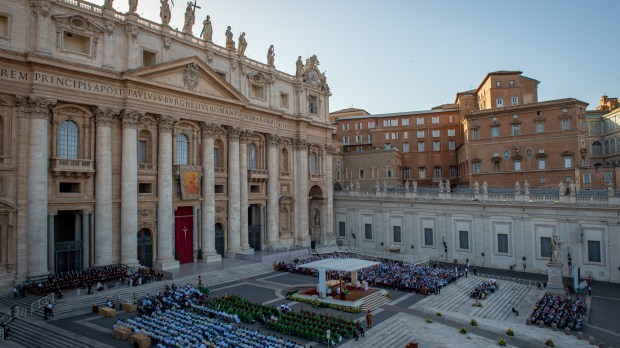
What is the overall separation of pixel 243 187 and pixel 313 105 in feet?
54.1

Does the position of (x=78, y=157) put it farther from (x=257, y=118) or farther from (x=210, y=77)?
(x=257, y=118)

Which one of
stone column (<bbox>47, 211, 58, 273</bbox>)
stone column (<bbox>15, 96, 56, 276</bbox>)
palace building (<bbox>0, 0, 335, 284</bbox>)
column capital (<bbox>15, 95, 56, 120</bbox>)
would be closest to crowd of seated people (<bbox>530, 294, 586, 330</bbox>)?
palace building (<bbox>0, 0, 335, 284</bbox>)

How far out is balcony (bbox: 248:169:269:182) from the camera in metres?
44.8

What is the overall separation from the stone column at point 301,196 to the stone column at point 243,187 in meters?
7.96

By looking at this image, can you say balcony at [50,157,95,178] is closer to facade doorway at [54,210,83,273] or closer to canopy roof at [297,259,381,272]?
facade doorway at [54,210,83,273]

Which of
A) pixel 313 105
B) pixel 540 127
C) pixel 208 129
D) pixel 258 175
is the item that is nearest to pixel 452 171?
pixel 540 127

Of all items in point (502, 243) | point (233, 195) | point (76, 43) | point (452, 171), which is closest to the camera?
Result: point (76, 43)

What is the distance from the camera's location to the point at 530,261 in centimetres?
3944

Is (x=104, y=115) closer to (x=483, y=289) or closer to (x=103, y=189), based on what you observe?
(x=103, y=189)

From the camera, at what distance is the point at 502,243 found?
41031 millimetres

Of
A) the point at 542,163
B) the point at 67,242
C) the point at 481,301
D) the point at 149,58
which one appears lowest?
the point at 481,301

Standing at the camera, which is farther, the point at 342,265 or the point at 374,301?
the point at 342,265

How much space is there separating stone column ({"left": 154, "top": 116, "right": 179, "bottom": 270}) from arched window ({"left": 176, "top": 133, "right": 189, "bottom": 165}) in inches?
94.8

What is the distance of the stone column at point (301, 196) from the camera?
49625 mm
